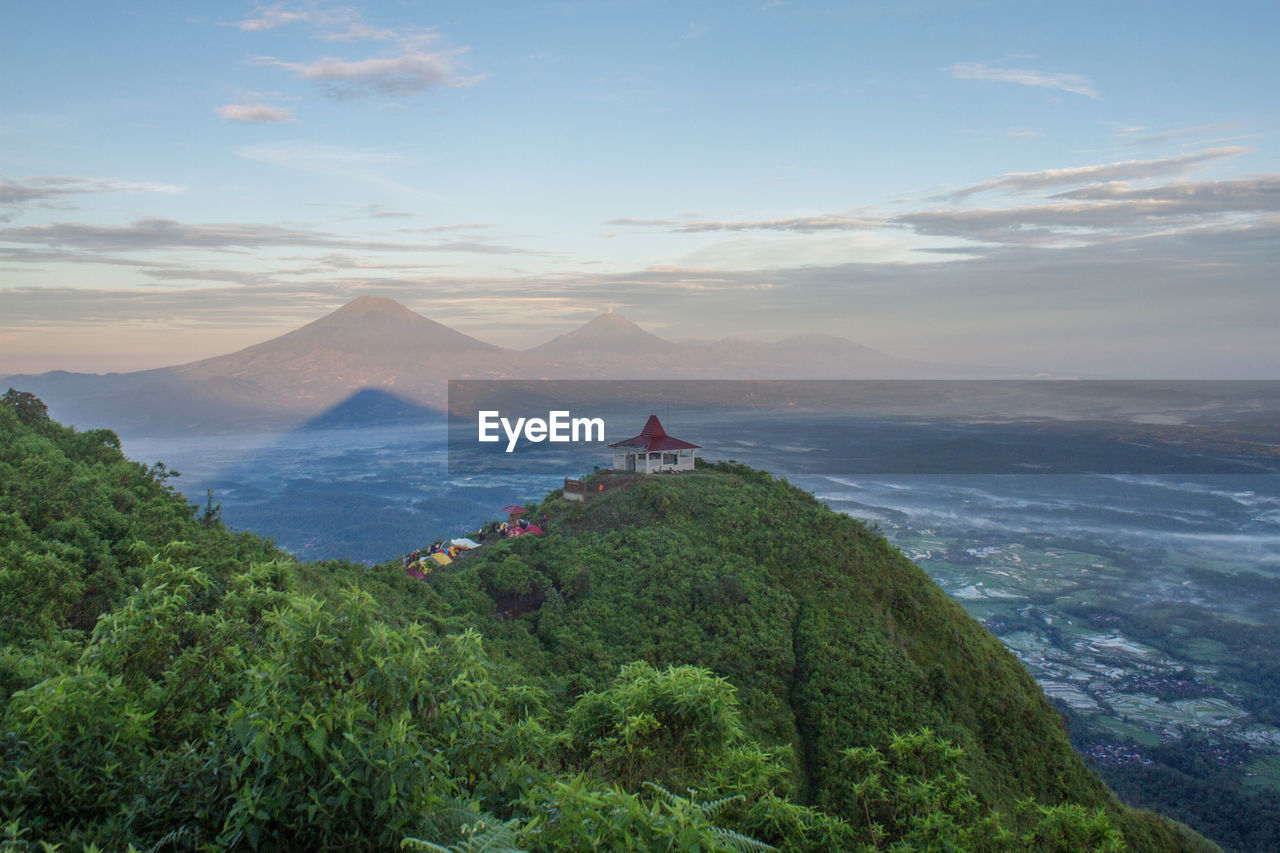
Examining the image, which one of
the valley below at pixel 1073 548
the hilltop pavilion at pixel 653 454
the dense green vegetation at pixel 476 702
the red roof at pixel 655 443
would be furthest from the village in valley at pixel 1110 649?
the red roof at pixel 655 443

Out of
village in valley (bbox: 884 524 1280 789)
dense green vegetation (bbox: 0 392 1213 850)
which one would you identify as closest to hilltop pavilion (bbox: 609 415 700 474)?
dense green vegetation (bbox: 0 392 1213 850)

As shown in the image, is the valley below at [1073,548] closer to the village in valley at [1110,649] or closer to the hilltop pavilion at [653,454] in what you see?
the village in valley at [1110,649]

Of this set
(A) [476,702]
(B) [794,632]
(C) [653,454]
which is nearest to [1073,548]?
(C) [653,454]

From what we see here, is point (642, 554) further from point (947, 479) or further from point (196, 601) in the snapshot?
point (947, 479)

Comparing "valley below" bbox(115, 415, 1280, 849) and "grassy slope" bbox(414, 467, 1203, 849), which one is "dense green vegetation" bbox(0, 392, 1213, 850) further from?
"valley below" bbox(115, 415, 1280, 849)

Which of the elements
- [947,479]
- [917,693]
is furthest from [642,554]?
[947,479]

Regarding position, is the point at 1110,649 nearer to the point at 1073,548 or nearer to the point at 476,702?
the point at 1073,548

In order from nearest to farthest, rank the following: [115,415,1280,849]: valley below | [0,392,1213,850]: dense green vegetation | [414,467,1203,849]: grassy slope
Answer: [0,392,1213,850]: dense green vegetation
[414,467,1203,849]: grassy slope
[115,415,1280,849]: valley below
